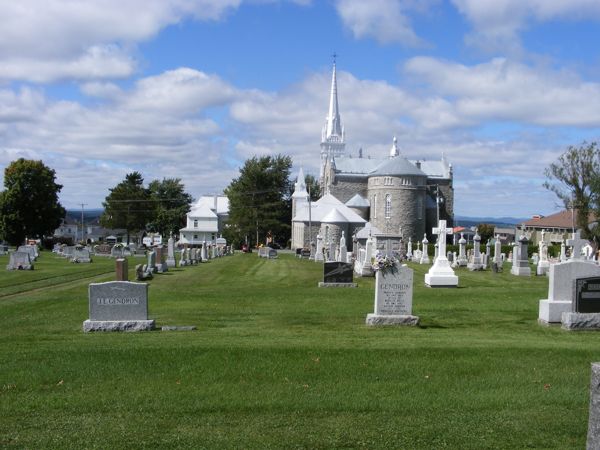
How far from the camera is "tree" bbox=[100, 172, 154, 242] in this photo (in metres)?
104

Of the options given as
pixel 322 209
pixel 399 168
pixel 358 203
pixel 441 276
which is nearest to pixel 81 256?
pixel 441 276

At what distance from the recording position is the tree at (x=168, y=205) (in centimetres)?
11029

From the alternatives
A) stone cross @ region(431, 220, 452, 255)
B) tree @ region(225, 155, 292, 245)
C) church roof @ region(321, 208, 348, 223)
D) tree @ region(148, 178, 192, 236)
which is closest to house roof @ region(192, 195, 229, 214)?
tree @ region(148, 178, 192, 236)

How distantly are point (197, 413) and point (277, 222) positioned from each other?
86202mm

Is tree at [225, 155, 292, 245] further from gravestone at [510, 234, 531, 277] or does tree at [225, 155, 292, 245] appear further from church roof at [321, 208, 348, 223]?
gravestone at [510, 234, 531, 277]

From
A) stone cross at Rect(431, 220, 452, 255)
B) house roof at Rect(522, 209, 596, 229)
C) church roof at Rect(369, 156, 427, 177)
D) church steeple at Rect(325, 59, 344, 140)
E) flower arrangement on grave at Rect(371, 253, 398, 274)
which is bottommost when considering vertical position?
flower arrangement on grave at Rect(371, 253, 398, 274)

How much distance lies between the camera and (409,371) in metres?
8.91

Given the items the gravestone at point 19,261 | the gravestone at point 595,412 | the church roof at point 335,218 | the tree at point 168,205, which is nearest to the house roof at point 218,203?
the tree at point 168,205

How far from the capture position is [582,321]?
12.8m

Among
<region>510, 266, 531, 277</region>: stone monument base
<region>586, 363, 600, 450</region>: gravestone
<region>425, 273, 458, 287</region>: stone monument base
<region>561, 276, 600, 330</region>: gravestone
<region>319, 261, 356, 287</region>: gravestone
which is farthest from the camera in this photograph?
<region>510, 266, 531, 277</region>: stone monument base

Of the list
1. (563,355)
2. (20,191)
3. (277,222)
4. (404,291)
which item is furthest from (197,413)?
(277,222)

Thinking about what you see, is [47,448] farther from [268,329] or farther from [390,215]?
[390,215]

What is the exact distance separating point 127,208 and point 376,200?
4543 cm

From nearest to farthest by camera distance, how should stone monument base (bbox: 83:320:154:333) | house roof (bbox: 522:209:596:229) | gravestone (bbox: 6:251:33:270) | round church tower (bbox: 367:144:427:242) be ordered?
stone monument base (bbox: 83:320:154:333), gravestone (bbox: 6:251:33:270), round church tower (bbox: 367:144:427:242), house roof (bbox: 522:209:596:229)
